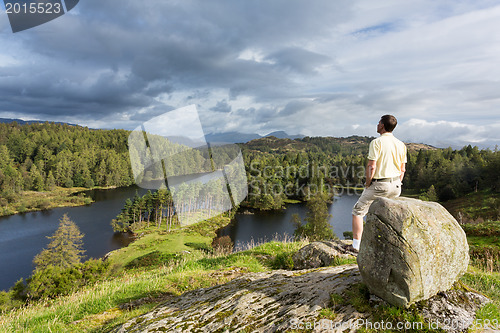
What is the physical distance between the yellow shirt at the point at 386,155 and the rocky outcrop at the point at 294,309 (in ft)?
8.15

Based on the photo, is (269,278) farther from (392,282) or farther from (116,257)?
(116,257)

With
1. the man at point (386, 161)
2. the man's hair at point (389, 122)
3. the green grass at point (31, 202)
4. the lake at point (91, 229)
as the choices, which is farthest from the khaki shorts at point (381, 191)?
the green grass at point (31, 202)

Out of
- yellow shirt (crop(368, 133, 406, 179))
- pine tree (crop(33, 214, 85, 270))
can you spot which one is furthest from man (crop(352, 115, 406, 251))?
pine tree (crop(33, 214, 85, 270))

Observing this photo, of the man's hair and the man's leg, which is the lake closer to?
the man's leg

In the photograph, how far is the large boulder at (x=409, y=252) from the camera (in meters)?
3.95

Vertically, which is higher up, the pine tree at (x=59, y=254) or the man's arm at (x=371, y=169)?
the man's arm at (x=371, y=169)

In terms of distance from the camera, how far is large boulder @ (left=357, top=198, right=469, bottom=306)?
3.95m

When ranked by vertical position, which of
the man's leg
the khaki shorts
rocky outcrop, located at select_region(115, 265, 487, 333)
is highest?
the khaki shorts

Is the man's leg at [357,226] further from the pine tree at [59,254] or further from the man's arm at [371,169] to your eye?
the pine tree at [59,254]

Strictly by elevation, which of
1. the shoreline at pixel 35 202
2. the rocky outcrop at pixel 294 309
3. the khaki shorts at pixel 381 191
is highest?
the khaki shorts at pixel 381 191

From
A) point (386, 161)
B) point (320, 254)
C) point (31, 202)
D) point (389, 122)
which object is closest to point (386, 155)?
Answer: point (386, 161)

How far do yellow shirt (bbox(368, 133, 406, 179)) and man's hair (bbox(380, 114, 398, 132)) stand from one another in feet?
0.52

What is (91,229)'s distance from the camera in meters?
71.9

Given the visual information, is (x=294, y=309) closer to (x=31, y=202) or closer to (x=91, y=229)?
(x=91, y=229)
